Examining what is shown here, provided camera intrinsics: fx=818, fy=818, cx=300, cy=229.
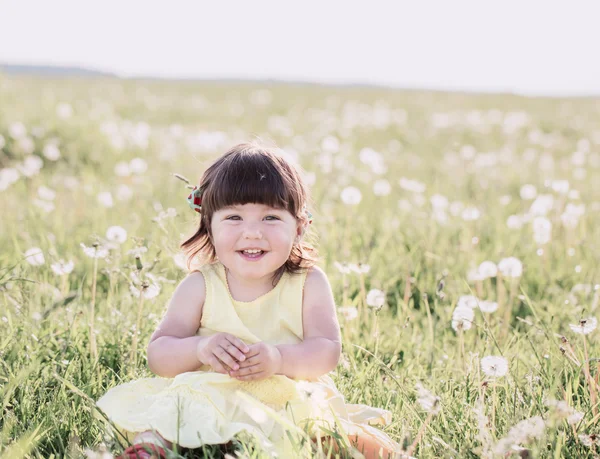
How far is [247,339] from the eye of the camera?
2254 millimetres

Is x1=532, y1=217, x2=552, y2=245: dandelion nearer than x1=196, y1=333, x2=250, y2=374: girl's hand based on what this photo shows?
No

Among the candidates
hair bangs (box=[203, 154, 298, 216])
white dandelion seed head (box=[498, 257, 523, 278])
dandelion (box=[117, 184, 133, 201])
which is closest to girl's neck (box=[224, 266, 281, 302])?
hair bangs (box=[203, 154, 298, 216])

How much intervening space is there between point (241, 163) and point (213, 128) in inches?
385

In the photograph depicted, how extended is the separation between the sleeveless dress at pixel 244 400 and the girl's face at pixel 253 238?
123 mm

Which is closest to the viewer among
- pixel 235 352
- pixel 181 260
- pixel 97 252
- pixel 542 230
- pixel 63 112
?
pixel 235 352

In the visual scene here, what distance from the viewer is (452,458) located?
191cm

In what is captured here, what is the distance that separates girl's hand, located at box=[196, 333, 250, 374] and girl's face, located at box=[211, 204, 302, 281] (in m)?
0.24

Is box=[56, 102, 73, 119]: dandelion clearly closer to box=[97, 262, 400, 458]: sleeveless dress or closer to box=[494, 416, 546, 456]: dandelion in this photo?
box=[97, 262, 400, 458]: sleeveless dress

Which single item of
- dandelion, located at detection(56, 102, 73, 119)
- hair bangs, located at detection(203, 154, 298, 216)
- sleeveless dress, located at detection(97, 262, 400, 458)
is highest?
hair bangs, located at detection(203, 154, 298, 216)

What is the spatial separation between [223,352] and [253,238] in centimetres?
33

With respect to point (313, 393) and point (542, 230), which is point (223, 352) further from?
point (542, 230)

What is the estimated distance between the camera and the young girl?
1.99 m

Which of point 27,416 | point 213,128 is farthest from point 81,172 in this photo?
point 213,128

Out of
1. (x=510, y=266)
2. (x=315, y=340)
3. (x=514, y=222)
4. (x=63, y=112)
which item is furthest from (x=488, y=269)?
(x=63, y=112)
